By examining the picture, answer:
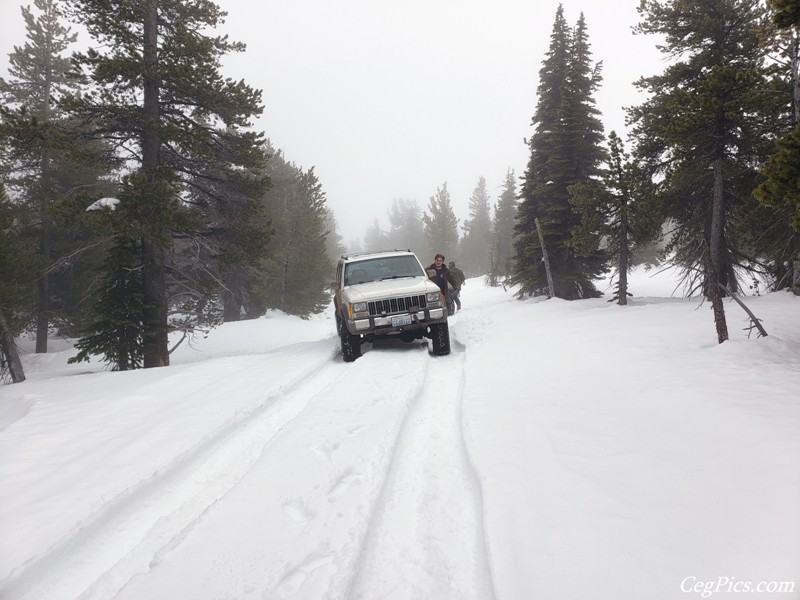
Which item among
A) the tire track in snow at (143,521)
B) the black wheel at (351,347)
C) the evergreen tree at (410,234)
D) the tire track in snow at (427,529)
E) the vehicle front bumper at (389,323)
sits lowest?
the tire track in snow at (427,529)

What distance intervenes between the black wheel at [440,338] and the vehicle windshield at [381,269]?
160 centimetres

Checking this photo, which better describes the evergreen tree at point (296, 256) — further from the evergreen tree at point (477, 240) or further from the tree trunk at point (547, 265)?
the evergreen tree at point (477, 240)

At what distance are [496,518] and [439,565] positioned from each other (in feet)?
1.96

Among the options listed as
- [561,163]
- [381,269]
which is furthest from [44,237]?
[561,163]

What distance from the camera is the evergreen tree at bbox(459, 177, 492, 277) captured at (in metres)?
62.2

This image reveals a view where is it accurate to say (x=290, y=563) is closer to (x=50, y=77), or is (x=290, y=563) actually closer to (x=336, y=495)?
(x=336, y=495)

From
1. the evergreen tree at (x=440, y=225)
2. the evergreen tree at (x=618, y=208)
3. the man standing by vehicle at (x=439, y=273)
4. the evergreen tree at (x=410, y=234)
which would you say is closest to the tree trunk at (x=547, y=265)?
the evergreen tree at (x=618, y=208)

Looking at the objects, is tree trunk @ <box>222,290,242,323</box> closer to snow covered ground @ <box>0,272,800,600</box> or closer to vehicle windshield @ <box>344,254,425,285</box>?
vehicle windshield @ <box>344,254,425,285</box>

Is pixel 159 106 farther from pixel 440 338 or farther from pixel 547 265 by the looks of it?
pixel 547 265

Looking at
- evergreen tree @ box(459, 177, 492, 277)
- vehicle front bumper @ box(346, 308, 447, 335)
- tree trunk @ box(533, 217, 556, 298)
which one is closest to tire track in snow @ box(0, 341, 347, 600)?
vehicle front bumper @ box(346, 308, 447, 335)

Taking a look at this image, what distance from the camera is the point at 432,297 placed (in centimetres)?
842

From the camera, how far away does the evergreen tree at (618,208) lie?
13.2 metres

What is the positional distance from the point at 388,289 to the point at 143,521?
233 inches

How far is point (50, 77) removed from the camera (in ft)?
61.1
